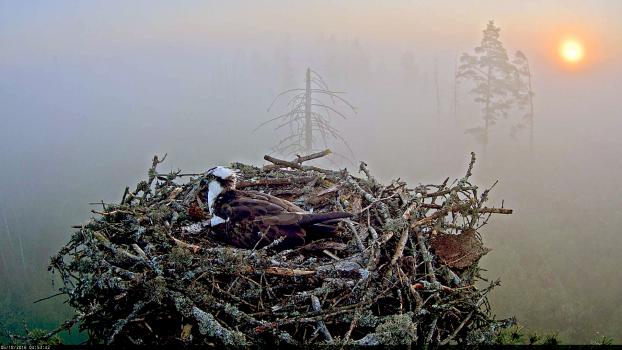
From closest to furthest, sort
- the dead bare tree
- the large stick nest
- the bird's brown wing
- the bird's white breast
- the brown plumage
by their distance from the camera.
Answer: the large stick nest → the brown plumage → the bird's brown wing → the bird's white breast → the dead bare tree

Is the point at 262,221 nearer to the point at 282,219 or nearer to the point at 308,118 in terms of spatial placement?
the point at 282,219

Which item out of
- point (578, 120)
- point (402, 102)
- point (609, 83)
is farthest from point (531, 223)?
point (609, 83)

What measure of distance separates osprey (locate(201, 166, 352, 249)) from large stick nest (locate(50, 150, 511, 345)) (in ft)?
0.44

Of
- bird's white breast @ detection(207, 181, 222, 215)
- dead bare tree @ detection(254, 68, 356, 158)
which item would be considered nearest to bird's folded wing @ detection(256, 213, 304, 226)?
bird's white breast @ detection(207, 181, 222, 215)

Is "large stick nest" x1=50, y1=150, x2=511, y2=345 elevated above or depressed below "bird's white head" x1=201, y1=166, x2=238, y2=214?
below

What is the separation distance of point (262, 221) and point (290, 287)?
0.96 m

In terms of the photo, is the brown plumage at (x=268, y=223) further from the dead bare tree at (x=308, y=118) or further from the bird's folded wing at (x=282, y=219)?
the dead bare tree at (x=308, y=118)

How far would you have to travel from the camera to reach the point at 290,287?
3.66 meters

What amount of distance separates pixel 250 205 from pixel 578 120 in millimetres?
71411

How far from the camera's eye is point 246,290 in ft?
11.7

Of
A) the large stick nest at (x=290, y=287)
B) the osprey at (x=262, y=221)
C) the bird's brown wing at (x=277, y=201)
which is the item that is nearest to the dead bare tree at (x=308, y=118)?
the bird's brown wing at (x=277, y=201)

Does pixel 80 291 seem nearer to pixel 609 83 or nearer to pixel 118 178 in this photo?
pixel 118 178

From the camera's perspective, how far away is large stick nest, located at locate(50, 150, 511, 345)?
3.25 metres

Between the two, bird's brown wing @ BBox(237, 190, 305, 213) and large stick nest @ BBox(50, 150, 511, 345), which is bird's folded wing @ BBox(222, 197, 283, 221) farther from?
large stick nest @ BBox(50, 150, 511, 345)
